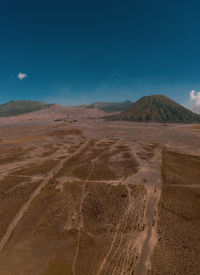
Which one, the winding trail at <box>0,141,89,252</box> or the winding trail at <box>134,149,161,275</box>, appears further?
the winding trail at <box>0,141,89,252</box>

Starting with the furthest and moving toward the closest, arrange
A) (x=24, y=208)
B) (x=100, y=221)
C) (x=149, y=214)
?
(x=24, y=208) → (x=149, y=214) → (x=100, y=221)

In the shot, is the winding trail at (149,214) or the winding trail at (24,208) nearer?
the winding trail at (149,214)

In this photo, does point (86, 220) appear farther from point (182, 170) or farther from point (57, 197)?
point (182, 170)

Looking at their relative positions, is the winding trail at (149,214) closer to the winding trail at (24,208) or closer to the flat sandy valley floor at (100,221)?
the flat sandy valley floor at (100,221)

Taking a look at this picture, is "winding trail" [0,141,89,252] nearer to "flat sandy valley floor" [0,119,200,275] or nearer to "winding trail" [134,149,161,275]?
"flat sandy valley floor" [0,119,200,275]

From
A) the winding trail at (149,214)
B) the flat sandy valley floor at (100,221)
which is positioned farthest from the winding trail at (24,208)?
the winding trail at (149,214)

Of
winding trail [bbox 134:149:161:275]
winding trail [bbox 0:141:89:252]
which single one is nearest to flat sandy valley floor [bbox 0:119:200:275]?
winding trail [bbox 134:149:161:275]

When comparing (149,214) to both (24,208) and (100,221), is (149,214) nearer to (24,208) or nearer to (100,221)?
(100,221)

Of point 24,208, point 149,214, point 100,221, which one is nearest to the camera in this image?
point 100,221

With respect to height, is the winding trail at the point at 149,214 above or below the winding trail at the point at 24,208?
below

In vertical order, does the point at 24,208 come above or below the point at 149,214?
above

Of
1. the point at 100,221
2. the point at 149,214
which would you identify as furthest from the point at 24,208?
the point at 149,214
